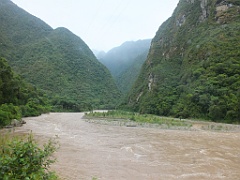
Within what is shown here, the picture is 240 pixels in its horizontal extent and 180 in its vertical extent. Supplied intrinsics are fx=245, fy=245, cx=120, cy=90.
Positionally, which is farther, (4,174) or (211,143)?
(211,143)

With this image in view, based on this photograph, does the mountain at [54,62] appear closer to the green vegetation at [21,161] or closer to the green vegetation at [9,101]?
the green vegetation at [9,101]

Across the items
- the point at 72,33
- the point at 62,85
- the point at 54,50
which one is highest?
the point at 72,33

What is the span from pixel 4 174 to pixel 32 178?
0.39 m

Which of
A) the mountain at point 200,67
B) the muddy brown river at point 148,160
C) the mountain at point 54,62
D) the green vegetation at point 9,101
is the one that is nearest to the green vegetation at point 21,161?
the muddy brown river at point 148,160

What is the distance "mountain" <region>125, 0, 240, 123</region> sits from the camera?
40.1 meters

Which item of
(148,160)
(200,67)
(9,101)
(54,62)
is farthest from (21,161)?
(54,62)

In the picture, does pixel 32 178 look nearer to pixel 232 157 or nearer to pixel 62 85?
pixel 232 157

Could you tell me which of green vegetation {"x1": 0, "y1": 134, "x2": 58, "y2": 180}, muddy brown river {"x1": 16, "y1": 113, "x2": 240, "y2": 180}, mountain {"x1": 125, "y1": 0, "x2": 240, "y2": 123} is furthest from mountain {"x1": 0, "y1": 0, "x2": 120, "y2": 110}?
green vegetation {"x1": 0, "y1": 134, "x2": 58, "y2": 180}

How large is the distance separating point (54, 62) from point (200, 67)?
77.6 meters

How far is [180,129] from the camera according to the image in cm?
2852

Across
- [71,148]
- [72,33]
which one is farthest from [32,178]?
[72,33]

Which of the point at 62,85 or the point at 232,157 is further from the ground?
the point at 62,85

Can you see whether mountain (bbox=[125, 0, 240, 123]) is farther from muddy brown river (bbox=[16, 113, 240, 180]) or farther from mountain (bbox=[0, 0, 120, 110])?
mountain (bbox=[0, 0, 120, 110])

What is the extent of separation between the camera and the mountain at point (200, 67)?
4006 cm
